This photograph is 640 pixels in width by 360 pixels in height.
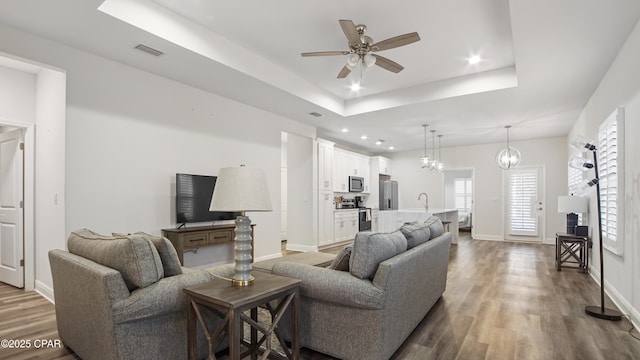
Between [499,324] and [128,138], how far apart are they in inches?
171

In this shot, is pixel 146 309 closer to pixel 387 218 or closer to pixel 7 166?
pixel 7 166

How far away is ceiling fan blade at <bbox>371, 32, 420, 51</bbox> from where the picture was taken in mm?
2854

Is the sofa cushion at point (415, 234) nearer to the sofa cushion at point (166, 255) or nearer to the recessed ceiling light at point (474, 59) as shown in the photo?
the sofa cushion at point (166, 255)

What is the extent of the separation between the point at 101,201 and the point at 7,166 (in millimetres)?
1809

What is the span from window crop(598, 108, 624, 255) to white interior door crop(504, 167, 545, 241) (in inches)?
183

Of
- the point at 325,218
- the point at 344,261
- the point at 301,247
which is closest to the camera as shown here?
the point at 344,261

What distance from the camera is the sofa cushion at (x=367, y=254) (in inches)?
89.3

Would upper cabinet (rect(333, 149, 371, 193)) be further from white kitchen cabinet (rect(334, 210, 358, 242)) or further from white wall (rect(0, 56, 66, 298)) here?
white wall (rect(0, 56, 66, 298))

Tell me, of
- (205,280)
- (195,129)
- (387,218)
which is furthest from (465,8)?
(387,218)

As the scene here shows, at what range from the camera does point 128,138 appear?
391 centimetres

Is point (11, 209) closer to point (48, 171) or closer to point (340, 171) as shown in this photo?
point (48, 171)

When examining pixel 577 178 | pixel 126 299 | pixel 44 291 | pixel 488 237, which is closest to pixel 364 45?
pixel 126 299

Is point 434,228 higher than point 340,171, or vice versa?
point 340,171

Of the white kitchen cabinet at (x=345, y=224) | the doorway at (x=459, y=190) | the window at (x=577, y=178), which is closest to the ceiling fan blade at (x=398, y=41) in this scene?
the window at (x=577, y=178)
